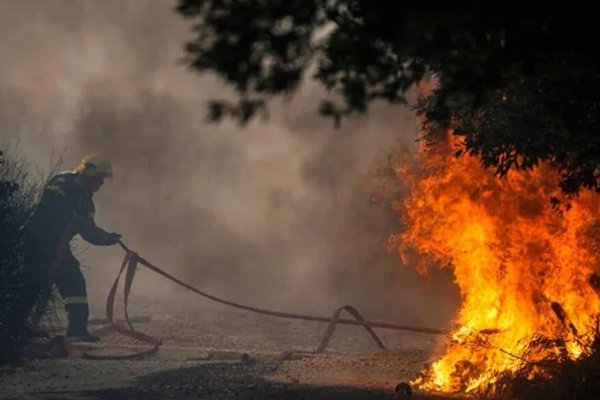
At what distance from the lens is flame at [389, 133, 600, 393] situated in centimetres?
844

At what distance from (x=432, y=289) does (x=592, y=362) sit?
10.9 meters

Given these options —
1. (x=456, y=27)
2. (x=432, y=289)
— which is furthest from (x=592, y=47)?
(x=432, y=289)

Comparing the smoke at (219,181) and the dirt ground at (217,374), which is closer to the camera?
the dirt ground at (217,374)

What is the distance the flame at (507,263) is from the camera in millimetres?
8438

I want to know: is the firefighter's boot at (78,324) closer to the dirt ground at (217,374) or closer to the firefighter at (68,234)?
the firefighter at (68,234)

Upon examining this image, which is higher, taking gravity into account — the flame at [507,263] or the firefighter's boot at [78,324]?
the flame at [507,263]

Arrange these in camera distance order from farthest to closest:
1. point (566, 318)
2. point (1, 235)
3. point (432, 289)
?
point (432, 289), point (1, 235), point (566, 318)

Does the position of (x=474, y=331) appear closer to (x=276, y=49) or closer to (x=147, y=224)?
(x=276, y=49)

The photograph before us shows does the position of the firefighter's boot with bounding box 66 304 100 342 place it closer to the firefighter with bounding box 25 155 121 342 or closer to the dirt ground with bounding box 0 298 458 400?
the firefighter with bounding box 25 155 121 342

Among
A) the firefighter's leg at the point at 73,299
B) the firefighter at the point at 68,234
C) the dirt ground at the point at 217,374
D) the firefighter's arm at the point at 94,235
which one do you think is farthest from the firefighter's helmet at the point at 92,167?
the dirt ground at the point at 217,374

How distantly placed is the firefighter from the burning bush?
1.51ft

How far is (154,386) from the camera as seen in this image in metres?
8.39

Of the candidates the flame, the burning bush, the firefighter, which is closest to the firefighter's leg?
the firefighter

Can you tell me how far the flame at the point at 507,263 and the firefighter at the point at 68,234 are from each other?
5.06m
